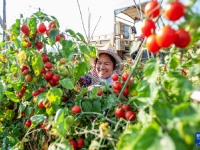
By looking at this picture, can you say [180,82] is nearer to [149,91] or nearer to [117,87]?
[149,91]

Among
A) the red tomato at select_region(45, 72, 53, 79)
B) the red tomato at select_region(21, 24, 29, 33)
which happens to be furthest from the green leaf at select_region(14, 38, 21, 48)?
the red tomato at select_region(45, 72, 53, 79)

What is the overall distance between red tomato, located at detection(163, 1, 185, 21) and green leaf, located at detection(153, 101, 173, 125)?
17 cm

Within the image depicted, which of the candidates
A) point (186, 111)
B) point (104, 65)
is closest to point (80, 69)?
point (186, 111)

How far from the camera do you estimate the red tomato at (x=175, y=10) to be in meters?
0.27

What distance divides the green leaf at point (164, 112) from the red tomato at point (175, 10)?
17 cm

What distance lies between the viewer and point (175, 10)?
275mm

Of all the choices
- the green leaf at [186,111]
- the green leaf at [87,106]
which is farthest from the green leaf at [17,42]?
the green leaf at [186,111]

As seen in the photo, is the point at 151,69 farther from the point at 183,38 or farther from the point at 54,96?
the point at 54,96

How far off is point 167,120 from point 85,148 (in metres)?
0.31

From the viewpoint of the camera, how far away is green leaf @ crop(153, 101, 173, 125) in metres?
0.27

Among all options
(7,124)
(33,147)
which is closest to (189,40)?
(33,147)

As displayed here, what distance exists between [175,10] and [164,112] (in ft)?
0.65

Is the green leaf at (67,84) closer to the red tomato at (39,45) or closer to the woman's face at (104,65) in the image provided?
the red tomato at (39,45)

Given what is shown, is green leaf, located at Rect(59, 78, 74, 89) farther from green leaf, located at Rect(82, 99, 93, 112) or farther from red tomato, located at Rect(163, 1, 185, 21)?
red tomato, located at Rect(163, 1, 185, 21)
